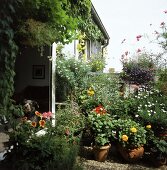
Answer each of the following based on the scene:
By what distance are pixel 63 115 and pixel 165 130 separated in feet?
7.10

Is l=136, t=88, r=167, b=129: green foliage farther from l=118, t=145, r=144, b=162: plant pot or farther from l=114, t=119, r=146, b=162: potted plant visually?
l=118, t=145, r=144, b=162: plant pot

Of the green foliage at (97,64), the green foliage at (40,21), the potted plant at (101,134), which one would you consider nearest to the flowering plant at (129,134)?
the potted plant at (101,134)

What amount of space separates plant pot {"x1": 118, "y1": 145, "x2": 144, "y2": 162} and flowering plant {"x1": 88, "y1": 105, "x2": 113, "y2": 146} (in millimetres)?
346

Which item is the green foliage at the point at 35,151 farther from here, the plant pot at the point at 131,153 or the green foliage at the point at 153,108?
the green foliage at the point at 153,108

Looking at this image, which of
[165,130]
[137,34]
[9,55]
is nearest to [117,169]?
[165,130]

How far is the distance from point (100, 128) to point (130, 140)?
62cm

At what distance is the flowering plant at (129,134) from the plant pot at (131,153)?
0.08m

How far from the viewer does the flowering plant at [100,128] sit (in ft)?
18.7

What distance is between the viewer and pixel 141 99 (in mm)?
7172

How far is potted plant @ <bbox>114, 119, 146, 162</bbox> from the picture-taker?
5.71 m

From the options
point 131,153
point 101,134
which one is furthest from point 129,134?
point 101,134

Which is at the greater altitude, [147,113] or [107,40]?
[107,40]

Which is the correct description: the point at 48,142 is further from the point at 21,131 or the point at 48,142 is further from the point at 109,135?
the point at 109,135

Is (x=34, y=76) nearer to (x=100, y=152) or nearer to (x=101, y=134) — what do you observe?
(x=101, y=134)
